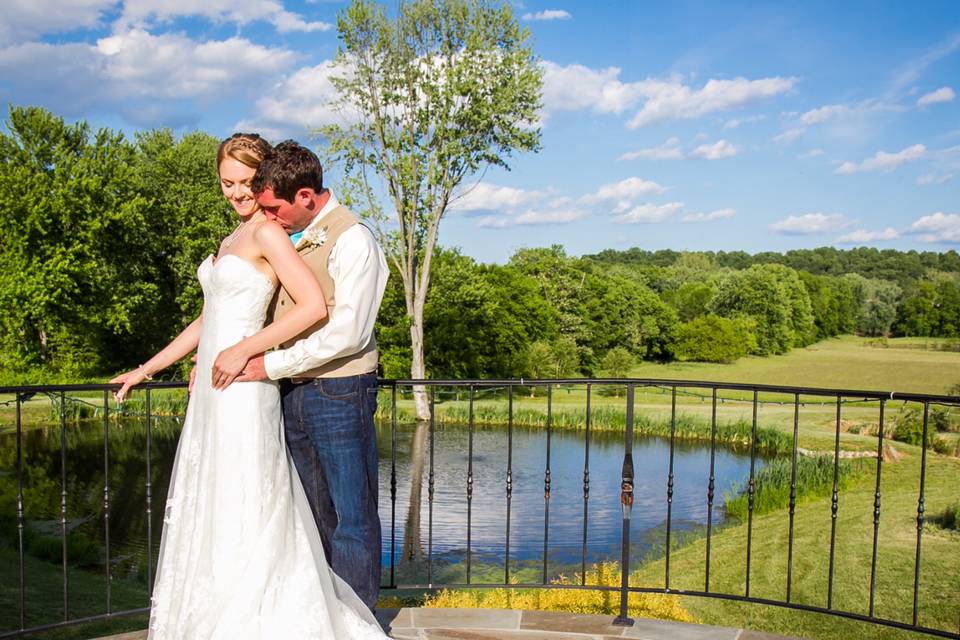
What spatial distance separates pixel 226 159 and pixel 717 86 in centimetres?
4420

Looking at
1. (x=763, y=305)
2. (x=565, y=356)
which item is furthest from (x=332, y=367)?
(x=763, y=305)

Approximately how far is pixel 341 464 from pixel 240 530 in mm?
361

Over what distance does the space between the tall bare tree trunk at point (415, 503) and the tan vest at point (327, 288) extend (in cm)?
485

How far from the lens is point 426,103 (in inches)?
794

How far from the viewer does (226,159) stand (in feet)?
8.05

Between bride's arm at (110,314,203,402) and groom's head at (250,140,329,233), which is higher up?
groom's head at (250,140,329,233)

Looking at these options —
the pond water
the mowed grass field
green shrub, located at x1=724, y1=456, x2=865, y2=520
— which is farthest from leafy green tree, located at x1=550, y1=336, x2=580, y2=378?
green shrub, located at x1=724, y1=456, x2=865, y2=520

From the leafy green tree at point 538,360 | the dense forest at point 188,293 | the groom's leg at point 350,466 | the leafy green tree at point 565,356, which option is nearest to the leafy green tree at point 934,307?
the dense forest at point 188,293

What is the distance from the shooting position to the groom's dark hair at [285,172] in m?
2.26

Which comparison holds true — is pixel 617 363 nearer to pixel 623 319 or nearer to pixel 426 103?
pixel 623 319

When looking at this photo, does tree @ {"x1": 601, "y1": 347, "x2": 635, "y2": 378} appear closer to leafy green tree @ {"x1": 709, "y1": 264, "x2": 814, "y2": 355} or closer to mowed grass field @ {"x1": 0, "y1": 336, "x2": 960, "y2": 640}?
leafy green tree @ {"x1": 709, "y1": 264, "x2": 814, "y2": 355}

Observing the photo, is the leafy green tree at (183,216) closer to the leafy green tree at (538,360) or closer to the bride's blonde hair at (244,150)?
the leafy green tree at (538,360)

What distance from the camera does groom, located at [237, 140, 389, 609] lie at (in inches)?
91.6

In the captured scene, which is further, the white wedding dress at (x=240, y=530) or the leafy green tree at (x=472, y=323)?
the leafy green tree at (x=472, y=323)
